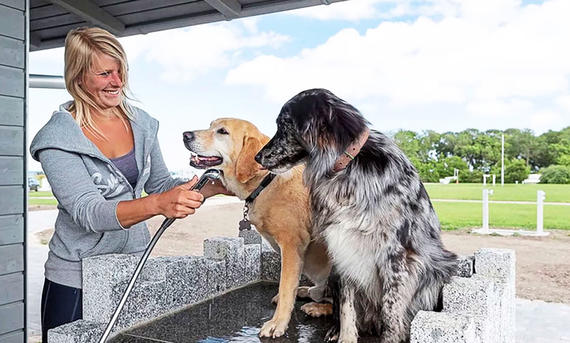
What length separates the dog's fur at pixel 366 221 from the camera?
118 cm

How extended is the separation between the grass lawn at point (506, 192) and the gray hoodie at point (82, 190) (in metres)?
10.7

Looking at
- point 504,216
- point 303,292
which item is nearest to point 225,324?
point 303,292

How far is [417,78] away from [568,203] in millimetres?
5697

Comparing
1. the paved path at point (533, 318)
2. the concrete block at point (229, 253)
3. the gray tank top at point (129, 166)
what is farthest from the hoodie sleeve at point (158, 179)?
the paved path at point (533, 318)

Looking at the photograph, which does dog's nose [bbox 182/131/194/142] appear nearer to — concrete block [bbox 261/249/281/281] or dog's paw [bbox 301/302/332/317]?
concrete block [bbox 261/249/281/281]

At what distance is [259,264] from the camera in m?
1.92

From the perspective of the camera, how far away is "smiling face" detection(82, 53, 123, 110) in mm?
1524

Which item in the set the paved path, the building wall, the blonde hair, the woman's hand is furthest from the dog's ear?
the paved path

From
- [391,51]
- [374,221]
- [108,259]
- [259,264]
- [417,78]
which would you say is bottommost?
[259,264]

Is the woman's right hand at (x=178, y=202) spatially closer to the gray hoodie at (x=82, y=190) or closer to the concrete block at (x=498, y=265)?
the gray hoodie at (x=82, y=190)

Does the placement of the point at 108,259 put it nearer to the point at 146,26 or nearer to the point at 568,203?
the point at 146,26

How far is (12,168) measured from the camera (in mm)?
2633

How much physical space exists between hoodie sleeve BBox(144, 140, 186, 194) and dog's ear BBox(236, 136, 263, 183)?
33 cm

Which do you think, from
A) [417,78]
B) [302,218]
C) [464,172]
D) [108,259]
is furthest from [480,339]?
[417,78]
